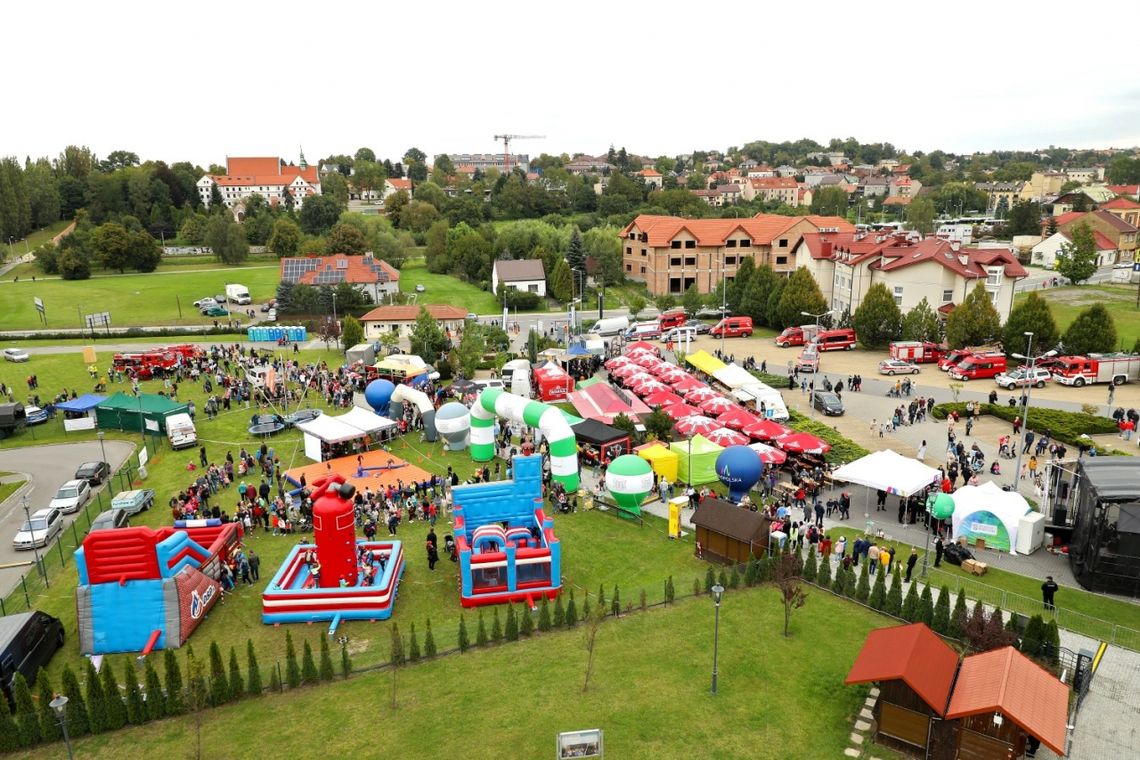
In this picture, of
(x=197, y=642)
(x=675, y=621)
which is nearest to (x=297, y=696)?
(x=197, y=642)

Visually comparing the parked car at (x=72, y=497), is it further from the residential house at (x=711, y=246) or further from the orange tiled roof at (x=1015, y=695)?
the residential house at (x=711, y=246)

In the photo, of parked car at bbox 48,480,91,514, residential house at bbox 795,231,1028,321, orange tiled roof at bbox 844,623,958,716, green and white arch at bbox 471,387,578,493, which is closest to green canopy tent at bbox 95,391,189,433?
parked car at bbox 48,480,91,514

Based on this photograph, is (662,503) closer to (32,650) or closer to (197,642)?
(197,642)

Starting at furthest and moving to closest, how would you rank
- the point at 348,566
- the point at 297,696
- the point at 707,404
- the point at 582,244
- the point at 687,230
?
the point at 582,244 < the point at 687,230 < the point at 707,404 < the point at 348,566 < the point at 297,696

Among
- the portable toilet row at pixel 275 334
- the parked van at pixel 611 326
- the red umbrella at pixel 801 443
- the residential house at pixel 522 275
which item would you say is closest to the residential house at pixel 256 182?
the residential house at pixel 522 275

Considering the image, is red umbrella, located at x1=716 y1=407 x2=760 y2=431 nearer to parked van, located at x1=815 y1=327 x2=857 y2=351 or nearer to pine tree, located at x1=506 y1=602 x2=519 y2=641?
pine tree, located at x1=506 y1=602 x2=519 y2=641
